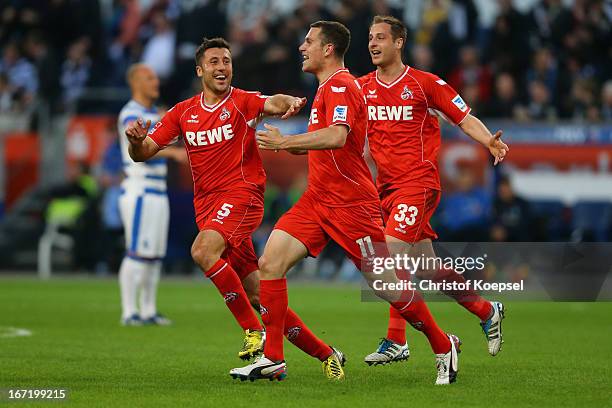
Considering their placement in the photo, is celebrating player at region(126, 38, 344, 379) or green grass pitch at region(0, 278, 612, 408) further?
celebrating player at region(126, 38, 344, 379)

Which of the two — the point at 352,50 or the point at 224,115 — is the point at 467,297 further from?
the point at 352,50

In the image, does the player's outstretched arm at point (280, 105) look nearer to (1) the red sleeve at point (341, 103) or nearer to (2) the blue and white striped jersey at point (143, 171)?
(1) the red sleeve at point (341, 103)

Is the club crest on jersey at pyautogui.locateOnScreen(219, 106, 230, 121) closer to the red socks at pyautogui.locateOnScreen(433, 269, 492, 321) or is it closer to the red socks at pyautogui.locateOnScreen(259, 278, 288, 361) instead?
the red socks at pyautogui.locateOnScreen(259, 278, 288, 361)

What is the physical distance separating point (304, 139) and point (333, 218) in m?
0.76

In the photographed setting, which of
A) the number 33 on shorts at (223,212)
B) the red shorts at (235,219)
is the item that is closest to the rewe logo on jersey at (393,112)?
the red shorts at (235,219)

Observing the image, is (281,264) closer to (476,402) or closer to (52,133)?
(476,402)

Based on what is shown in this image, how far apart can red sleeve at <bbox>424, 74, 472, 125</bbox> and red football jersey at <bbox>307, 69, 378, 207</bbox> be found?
3.44 feet

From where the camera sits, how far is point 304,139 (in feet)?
27.7

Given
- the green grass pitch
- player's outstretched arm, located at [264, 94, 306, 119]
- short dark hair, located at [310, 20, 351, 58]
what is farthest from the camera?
player's outstretched arm, located at [264, 94, 306, 119]

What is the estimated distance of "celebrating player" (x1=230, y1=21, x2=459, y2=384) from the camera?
8.80 meters

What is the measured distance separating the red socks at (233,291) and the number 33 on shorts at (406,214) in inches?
54.4

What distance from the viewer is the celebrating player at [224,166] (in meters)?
9.66

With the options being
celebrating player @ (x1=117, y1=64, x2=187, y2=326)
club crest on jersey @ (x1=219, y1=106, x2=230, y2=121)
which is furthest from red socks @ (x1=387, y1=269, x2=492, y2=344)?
celebrating player @ (x1=117, y1=64, x2=187, y2=326)

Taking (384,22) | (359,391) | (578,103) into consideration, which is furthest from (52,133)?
(359,391)
